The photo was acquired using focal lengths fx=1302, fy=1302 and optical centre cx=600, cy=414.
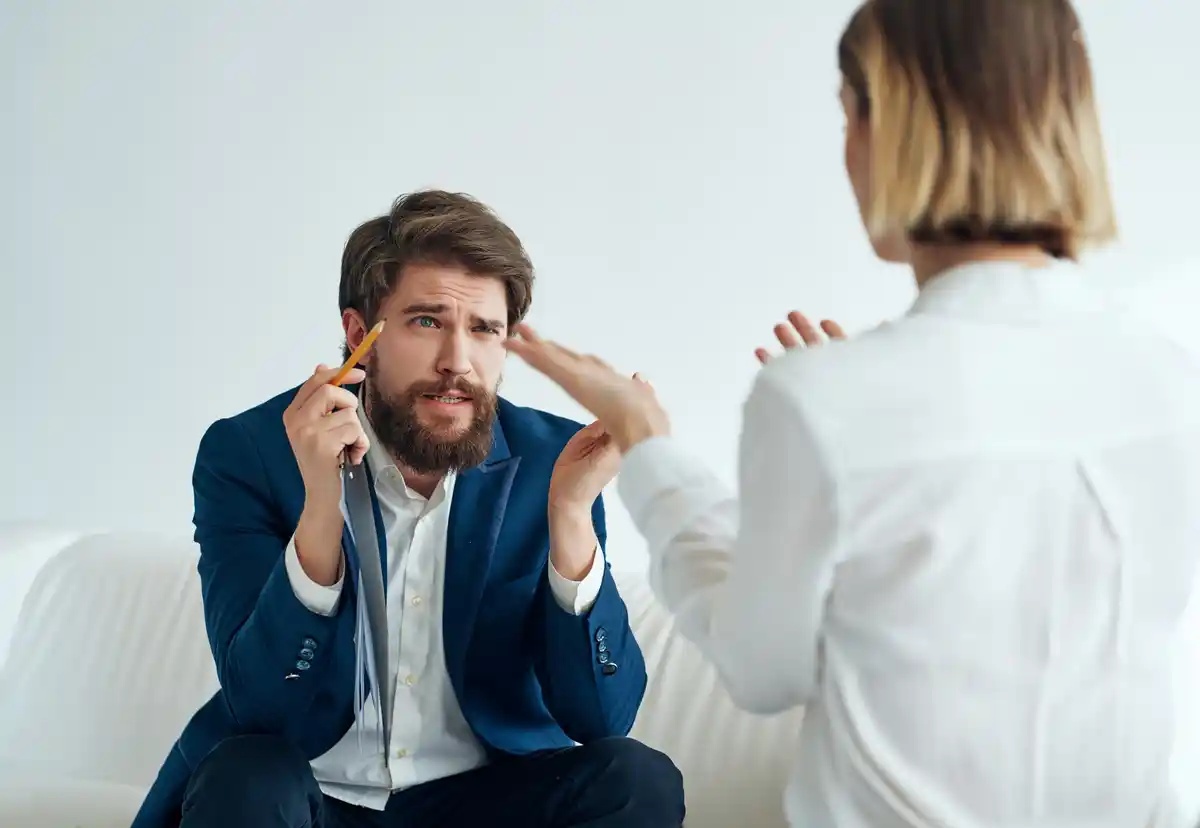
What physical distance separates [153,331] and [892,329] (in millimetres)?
2400

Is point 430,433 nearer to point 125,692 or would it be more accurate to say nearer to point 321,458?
point 321,458

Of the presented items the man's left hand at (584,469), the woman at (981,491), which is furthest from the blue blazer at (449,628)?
the woman at (981,491)

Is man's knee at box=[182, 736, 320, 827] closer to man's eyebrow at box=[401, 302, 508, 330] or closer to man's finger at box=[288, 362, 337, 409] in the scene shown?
man's finger at box=[288, 362, 337, 409]

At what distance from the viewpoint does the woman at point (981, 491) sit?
0.89 meters

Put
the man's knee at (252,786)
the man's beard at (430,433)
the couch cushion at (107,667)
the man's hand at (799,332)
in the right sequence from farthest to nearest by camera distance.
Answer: the couch cushion at (107,667), the man's beard at (430,433), the man's knee at (252,786), the man's hand at (799,332)

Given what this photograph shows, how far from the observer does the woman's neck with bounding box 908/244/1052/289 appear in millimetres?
959

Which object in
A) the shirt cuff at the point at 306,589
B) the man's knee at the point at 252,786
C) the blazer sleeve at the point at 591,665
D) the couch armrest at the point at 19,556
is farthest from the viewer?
the couch armrest at the point at 19,556

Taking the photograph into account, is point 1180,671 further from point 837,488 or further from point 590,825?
point 590,825

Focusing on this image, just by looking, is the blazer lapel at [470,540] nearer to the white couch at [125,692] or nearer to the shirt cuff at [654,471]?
the white couch at [125,692]

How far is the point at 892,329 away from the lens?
921 millimetres

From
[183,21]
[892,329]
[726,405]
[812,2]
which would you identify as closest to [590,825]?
[892,329]

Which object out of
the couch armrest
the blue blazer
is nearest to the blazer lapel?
the blue blazer

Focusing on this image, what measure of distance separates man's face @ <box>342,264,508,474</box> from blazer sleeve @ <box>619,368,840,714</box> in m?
0.69

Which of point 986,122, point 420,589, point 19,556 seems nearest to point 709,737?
point 420,589
